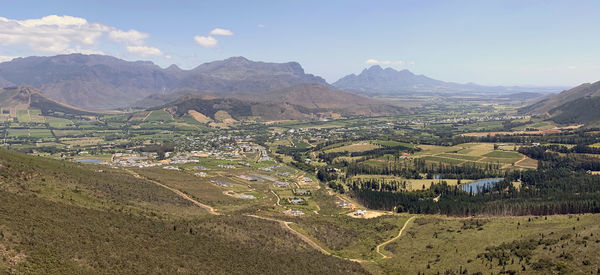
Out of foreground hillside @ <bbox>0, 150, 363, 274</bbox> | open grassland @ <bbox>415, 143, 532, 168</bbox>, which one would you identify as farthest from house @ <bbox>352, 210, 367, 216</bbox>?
open grassland @ <bbox>415, 143, 532, 168</bbox>

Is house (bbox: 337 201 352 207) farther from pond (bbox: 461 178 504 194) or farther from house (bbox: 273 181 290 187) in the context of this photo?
pond (bbox: 461 178 504 194)

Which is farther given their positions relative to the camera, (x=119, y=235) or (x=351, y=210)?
(x=351, y=210)

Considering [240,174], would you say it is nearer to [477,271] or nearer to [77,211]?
[77,211]

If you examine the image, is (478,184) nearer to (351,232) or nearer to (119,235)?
(351,232)

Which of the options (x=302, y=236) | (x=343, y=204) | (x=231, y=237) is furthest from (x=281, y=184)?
(x=231, y=237)

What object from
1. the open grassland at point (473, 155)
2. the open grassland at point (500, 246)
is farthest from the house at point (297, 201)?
the open grassland at point (473, 155)

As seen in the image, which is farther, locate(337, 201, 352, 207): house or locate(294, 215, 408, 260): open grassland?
locate(337, 201, 352, 207): house

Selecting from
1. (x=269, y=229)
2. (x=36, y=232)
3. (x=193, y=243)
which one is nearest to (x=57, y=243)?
(x=36, y=232)

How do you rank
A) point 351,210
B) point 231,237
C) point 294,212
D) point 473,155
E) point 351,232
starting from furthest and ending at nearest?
point 473,155 < point 351,210 < point 294,212 < point 351,232 < point 231,237

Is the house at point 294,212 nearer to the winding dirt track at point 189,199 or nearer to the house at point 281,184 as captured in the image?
the winding dirt track at point 189,199
